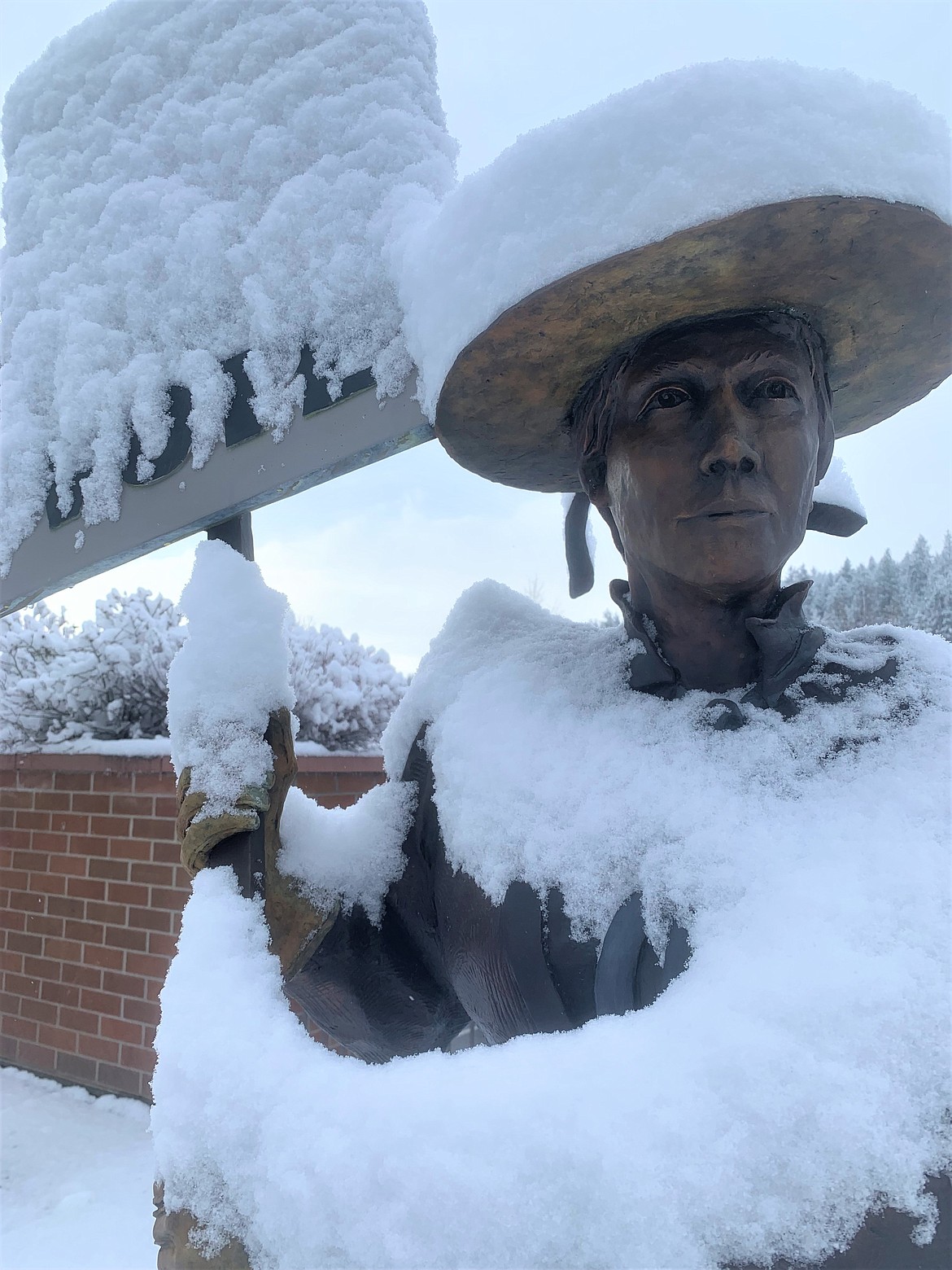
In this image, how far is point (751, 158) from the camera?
922 mm

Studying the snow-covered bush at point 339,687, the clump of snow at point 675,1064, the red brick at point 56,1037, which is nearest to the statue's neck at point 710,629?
the clump of snow at point 675,1064

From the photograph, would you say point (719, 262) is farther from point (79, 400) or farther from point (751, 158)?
point (79, 400)

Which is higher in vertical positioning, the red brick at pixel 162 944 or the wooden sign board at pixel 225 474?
the wooden sign board at pixel 225 474

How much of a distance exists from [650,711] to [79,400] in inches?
40.6

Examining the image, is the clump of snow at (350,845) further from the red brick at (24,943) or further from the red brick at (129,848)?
the red brick at (24,943)

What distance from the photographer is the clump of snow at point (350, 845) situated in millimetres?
1449

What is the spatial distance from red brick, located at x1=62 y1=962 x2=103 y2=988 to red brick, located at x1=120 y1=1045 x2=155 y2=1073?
0.36m

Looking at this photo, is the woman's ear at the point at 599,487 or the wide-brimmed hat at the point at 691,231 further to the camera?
the woman's ear at the point at 599,487

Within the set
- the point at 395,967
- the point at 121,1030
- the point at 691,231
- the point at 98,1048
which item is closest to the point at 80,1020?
the point at 98,1048

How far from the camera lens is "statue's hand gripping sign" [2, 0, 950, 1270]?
0.76 meters

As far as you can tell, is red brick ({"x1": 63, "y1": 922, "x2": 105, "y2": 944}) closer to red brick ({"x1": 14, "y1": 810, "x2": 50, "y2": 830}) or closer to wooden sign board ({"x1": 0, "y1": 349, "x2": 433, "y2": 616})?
red brick ({"x1": 14, "y1": 810, "x2": 50, "y2": 830})

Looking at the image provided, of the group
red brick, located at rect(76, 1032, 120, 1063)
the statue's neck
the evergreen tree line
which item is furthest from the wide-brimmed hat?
the evergreen tree line

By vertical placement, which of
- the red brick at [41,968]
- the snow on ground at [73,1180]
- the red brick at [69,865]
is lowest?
the snow on ground at [73,1180]

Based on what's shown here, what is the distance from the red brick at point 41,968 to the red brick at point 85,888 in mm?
402
